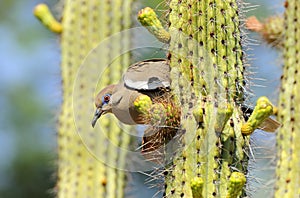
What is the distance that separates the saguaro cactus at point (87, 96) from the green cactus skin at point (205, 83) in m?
1.41

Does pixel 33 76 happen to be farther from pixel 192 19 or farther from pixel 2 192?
Answer: pixel 192 19

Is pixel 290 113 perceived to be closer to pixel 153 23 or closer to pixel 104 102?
pixel 104 102

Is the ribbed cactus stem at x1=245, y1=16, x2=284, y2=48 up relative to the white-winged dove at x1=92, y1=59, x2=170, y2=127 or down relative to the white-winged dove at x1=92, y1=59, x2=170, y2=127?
up

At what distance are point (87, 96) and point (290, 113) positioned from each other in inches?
39.4

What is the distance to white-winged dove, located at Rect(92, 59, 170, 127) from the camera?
2.64m

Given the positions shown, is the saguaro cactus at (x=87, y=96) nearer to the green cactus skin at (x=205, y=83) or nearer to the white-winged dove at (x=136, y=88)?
the white-winged dove at (x=136, y=88)

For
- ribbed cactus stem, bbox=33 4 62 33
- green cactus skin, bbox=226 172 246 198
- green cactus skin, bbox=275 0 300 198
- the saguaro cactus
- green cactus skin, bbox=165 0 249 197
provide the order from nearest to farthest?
Answer: green cactus skin, bbox=226 172 246 198
green cactus skin, bbox=165 0 249 197
green cactus skin, bbox=275 0 300 198
the saguaro cactus
ribbed cactus stem, bbox=33 4 62 33

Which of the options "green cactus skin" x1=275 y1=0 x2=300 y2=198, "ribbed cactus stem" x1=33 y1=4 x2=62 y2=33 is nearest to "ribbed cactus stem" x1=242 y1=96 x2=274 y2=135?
"green cactus skin" x1=275 y1=0 x2=300 y2=198

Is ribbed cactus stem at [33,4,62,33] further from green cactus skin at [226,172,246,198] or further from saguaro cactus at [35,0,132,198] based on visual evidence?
green cactus skin at [226,172,246,198]

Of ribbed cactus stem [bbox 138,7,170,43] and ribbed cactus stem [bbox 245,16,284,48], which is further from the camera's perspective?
ribbed cactus stem [bbox 245,16,284,48]

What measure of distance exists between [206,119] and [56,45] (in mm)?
2078

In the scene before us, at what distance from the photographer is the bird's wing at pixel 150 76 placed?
263 centimetres

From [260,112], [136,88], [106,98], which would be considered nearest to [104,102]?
[106,98]

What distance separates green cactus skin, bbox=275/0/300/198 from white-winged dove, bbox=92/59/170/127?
1.11 metres
